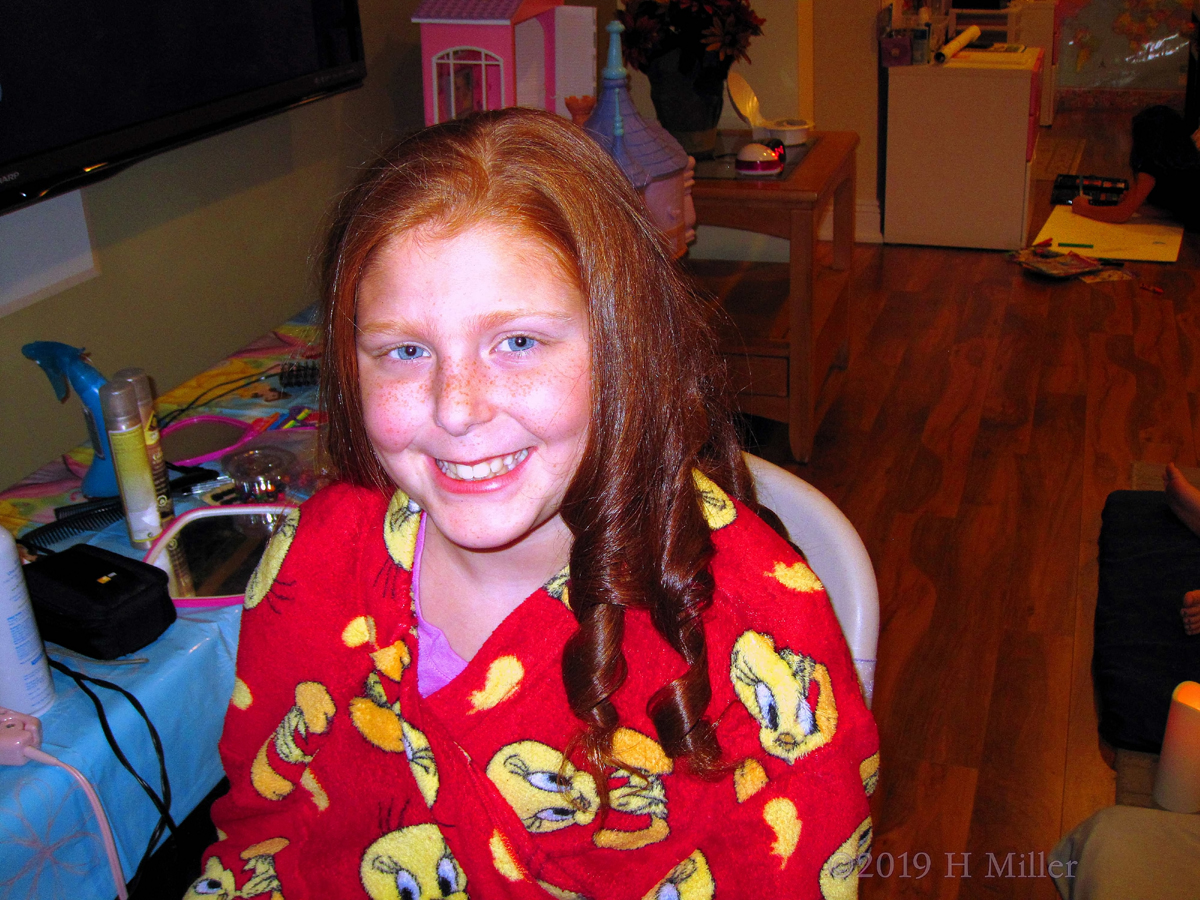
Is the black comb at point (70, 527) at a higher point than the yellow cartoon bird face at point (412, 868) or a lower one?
higher

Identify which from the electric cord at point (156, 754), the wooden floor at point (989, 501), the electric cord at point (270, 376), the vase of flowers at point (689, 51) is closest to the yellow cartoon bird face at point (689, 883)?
the electric cord at point (156, 754)

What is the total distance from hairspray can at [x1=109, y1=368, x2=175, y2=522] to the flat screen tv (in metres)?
0.26

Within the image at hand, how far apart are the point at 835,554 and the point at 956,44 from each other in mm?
3855

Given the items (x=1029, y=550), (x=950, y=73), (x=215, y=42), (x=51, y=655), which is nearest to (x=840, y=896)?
(x=51, y=655)

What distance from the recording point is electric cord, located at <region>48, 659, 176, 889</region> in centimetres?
90

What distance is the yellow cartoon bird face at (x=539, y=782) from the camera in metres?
0.79

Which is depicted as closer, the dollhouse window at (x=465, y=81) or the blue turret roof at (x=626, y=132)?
the blue turret roof at (x=626, y=132)

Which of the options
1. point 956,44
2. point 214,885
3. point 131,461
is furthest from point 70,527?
point 956,44

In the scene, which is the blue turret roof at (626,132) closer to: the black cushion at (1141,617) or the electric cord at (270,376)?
the electric cord at (270,376)

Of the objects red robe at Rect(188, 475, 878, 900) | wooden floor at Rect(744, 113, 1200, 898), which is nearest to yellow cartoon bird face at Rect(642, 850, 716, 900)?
red robe at Rect(188, 475, 878, 900)

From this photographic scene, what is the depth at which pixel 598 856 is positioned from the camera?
31.7 inches

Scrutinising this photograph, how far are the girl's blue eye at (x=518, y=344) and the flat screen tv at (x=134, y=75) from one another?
2.60 feet

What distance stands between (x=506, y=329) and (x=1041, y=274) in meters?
3.54

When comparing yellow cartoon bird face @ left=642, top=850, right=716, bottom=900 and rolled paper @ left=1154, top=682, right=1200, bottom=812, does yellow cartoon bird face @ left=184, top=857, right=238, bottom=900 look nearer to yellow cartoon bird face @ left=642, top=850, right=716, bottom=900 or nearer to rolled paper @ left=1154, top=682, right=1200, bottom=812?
yellow cartoon bird face @ left=642, top=850, right=716, bottom=900
